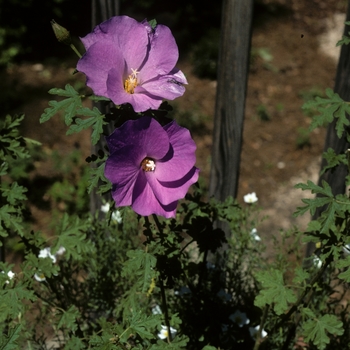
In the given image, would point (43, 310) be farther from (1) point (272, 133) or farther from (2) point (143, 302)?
(1) point (272, 133)

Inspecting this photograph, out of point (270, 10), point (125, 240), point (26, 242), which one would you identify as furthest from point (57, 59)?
point (26, 242)

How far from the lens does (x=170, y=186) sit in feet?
5.46

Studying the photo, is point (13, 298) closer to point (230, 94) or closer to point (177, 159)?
point (177, 159)

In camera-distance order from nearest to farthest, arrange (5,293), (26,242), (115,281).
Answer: (5,293) → (26,242) → (115,281)

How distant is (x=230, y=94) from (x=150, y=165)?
3.75 ft

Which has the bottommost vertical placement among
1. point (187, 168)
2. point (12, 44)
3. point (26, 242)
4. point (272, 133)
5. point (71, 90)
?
point (272, 133)

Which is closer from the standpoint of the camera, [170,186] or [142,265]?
[170,186]

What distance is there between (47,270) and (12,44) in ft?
12.2

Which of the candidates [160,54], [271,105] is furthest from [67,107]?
[271,105]

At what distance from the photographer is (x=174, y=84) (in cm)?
163

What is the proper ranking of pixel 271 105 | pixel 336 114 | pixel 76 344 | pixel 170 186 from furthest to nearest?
pixel 271 105
pixel 76 344
pixel 336 114
pixel 170 186

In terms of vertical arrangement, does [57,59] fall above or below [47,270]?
below

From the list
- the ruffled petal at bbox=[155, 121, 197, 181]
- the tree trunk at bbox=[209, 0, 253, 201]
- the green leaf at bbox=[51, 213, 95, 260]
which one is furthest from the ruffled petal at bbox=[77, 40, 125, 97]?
the tree trunk at bbox=[209, 0, 253, 201]

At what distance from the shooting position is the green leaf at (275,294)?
2031mm
